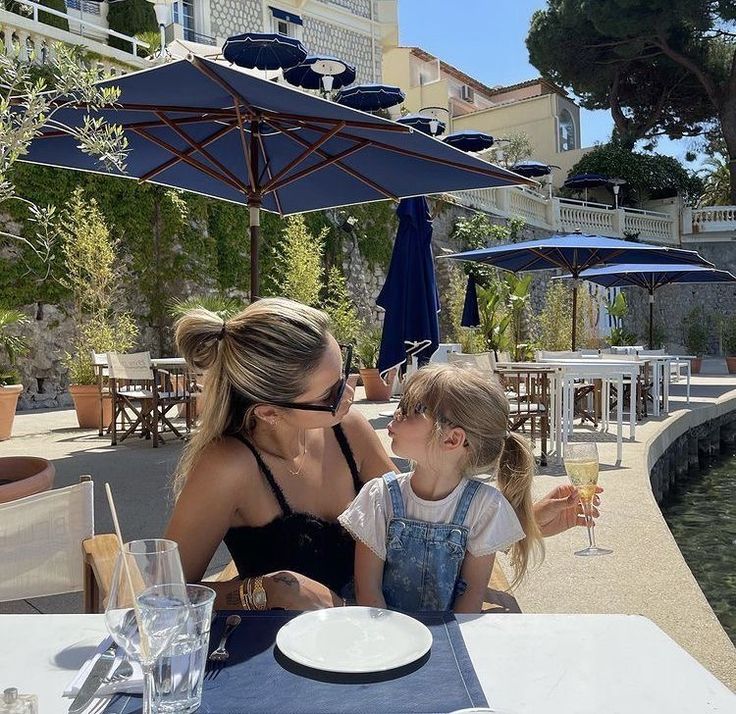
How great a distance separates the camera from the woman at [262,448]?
63.0 inches

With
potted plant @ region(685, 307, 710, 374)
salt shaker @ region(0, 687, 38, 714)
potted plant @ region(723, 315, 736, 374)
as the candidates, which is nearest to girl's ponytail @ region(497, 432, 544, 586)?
salt shaker @ region(0, 687, 38, 714)

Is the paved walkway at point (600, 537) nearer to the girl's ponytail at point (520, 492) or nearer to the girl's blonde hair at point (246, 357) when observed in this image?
the girl's ponytail at point (520, 492)

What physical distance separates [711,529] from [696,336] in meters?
17.0

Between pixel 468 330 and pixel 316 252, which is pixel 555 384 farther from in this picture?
pixel 316 252

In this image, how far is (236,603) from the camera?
58.1 inches

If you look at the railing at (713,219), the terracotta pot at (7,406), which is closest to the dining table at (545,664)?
the terracotta pot at (7,406)

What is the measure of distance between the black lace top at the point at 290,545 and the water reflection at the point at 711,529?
8.69 ft

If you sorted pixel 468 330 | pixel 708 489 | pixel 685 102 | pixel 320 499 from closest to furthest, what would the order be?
pixel 320 499
pixel 708 489
pixel 468 330
pixel 685 102

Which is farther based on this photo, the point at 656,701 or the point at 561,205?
the point at 561,205

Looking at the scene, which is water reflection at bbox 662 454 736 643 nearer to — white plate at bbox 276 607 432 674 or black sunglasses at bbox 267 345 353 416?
black sunglasses at bbox 267 345 353 416

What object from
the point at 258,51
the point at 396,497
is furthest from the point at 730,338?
the point at 396,497

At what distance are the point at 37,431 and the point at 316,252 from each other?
7396 mm

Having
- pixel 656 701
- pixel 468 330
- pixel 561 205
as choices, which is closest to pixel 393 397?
pixel 468 330

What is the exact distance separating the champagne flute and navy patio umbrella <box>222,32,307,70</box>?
27.3ft
